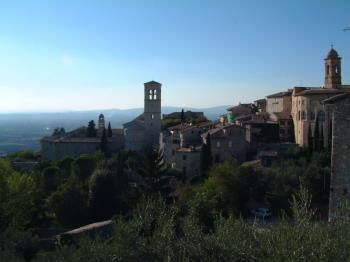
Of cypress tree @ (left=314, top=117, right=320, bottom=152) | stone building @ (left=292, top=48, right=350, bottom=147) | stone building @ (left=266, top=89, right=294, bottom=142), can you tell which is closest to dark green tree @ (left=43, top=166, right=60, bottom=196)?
stone building @ (left=266, top=89, right=294, bottom=142)

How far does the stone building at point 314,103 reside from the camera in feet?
146

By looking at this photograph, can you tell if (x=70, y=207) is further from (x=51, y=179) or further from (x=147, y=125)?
(x=147, y=125)

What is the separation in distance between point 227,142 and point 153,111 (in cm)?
1376

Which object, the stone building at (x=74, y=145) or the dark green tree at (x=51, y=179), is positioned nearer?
the dark green tree at (x=51, y=179)

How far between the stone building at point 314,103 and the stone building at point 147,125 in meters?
15.6

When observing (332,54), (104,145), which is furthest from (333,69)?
(104,145)

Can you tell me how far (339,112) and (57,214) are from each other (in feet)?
83.2

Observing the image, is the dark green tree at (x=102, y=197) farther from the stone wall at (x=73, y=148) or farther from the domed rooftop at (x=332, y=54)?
the domed rooftop at (x=332, y=54)

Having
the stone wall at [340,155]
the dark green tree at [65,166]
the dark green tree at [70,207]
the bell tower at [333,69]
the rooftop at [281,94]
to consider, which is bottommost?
the dark green tree at [70,207]

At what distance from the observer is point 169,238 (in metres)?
9.17

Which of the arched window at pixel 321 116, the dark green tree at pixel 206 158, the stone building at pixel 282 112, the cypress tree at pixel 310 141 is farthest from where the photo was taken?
the stone building at pixel 282 112

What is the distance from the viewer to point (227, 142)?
44594mm

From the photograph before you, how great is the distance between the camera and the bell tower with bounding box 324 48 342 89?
51.4 metres

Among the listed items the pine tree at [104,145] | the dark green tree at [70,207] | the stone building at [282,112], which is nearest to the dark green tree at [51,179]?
the dark green tree at [70,207]
